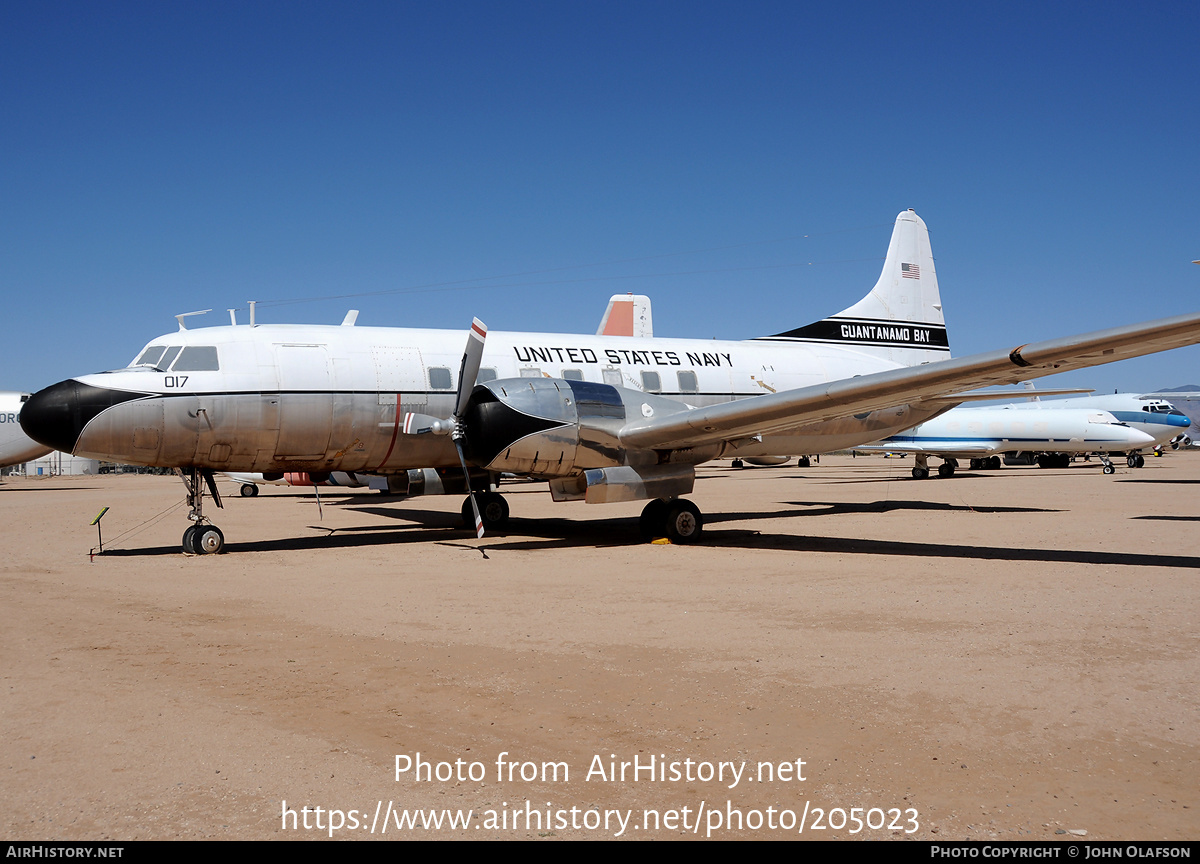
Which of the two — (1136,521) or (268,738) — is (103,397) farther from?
(1136,521)

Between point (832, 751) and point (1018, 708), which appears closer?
point (832, 751)

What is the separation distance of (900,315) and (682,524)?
9915mm

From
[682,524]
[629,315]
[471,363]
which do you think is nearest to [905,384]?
[682,524]

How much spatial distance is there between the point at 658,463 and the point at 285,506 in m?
16.4

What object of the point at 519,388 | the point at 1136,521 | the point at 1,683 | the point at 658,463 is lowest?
the point at 1136,521

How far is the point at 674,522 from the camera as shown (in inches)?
583

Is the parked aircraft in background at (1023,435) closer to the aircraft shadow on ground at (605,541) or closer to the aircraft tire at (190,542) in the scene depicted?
the aircraft shadow on ground at (605,541)

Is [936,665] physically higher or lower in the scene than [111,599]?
lower

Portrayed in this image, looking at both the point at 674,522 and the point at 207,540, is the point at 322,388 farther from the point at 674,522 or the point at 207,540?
the point at 674,522

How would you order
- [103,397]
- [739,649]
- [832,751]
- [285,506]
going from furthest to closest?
[285,506] → [103,397] → [739,649] → [832,751]

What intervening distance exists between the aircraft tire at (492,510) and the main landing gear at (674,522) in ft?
13.7
